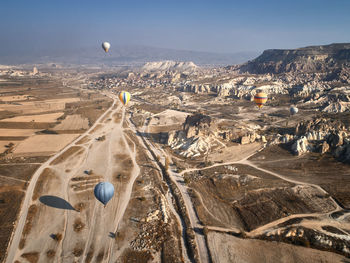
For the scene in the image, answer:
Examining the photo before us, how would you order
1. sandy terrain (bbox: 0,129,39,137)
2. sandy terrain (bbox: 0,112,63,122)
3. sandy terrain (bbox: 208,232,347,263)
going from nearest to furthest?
sandy terrain (bbox: 208,232,347,263)
sandy terrain (bbox: 0,129,39,137)
sandy terrain (bbox: 0,112,63,122)

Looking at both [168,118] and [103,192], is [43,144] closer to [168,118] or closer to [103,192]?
[103,192]

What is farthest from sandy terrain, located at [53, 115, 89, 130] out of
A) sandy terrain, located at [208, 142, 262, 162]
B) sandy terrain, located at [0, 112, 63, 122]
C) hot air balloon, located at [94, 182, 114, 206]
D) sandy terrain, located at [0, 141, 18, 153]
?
hot air balloon, located at [94, 182, 114, 206]

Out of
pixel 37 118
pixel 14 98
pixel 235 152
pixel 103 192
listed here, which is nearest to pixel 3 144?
pixel 37 118

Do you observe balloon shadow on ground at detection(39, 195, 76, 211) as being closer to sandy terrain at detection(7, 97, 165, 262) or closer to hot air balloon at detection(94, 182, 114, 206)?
sandy terrain at detection(7, 97, 165, 262)

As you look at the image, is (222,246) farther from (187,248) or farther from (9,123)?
(9,123)

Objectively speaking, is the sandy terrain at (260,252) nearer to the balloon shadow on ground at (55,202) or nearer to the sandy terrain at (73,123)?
the balloon shadow on ground at (55,202)

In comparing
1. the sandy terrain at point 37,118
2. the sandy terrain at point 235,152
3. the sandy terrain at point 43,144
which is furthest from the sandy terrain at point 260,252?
the sandy terrain at point 37,118
